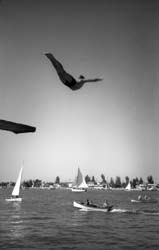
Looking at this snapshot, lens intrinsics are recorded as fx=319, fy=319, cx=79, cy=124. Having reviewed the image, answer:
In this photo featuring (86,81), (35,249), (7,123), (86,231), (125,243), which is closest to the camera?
(86,81)

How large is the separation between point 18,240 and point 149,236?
44.9ft

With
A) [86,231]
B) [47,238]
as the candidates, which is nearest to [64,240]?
[47,238]

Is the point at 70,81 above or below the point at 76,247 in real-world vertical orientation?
above

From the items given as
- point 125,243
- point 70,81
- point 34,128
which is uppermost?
point 70,81

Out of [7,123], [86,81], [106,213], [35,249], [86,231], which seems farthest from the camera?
[106,213]

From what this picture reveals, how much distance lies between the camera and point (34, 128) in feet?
9.92

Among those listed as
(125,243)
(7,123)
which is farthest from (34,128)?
(125,243)

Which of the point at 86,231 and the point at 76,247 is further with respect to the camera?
the point at 86,231

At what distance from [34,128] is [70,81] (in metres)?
0.84

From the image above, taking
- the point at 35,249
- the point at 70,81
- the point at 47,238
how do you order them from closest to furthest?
the point at 70,81 < the point at 35,249 < the point at 47,238

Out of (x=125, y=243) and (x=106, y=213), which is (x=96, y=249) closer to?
(x=125, y=243)

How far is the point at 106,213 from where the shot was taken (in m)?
58.5

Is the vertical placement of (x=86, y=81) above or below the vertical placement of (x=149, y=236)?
above

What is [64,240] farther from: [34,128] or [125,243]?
[34,128]
